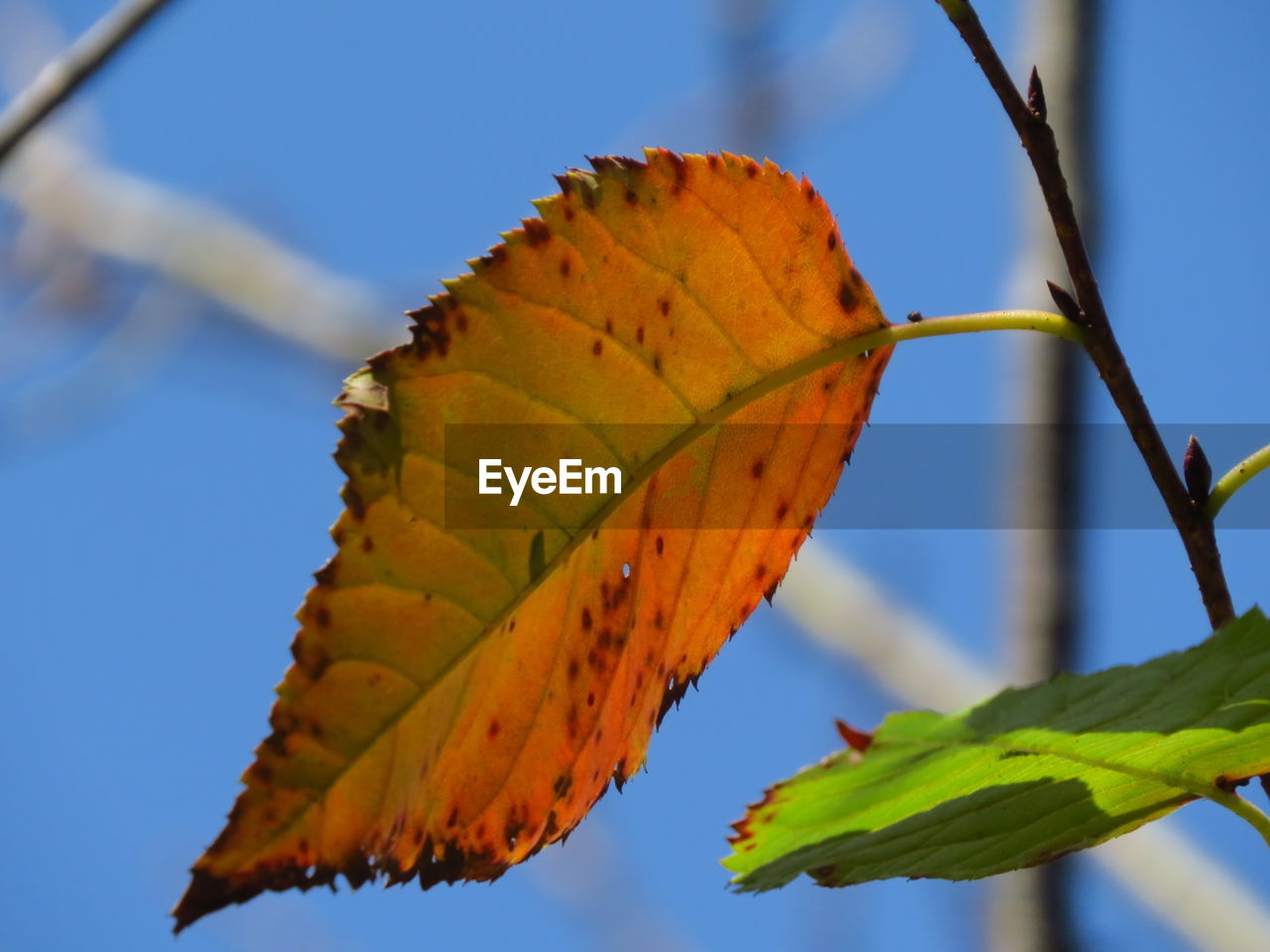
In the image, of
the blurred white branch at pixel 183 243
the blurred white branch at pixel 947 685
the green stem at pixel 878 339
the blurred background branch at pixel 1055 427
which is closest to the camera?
the green stem at pixel 878 339

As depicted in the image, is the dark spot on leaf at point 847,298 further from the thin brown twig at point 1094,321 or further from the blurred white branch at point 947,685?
the blurred white branch at point 947,685

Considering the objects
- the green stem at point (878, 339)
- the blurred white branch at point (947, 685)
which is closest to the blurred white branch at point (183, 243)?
the blurred white branch at point (947, 685)

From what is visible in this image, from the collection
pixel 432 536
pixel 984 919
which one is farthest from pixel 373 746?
pixel 984 919

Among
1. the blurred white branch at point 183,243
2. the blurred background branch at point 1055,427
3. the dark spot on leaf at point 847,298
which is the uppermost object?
the blurred white branch at point 183,243

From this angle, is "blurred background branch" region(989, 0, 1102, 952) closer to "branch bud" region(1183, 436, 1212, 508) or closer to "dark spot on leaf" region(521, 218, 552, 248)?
"branch bud" region(1183, 436, 1212, 508)

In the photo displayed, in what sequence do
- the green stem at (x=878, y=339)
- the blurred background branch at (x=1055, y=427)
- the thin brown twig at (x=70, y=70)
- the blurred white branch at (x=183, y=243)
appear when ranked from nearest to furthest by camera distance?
the green stem at (x=878, y=339)
the thin brown twig at (x=70, y=70)
the blurred background branch at (x=1055, y=427)
the blurred white branch at (x=183, y=243)

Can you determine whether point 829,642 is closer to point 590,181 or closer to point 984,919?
point 984,919

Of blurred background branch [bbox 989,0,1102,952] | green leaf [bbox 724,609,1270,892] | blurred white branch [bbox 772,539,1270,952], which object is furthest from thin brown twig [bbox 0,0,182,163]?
blurred white branch [bbox 772,539,1270,952]

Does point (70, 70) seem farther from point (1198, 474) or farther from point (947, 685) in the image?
point (947, 685)
